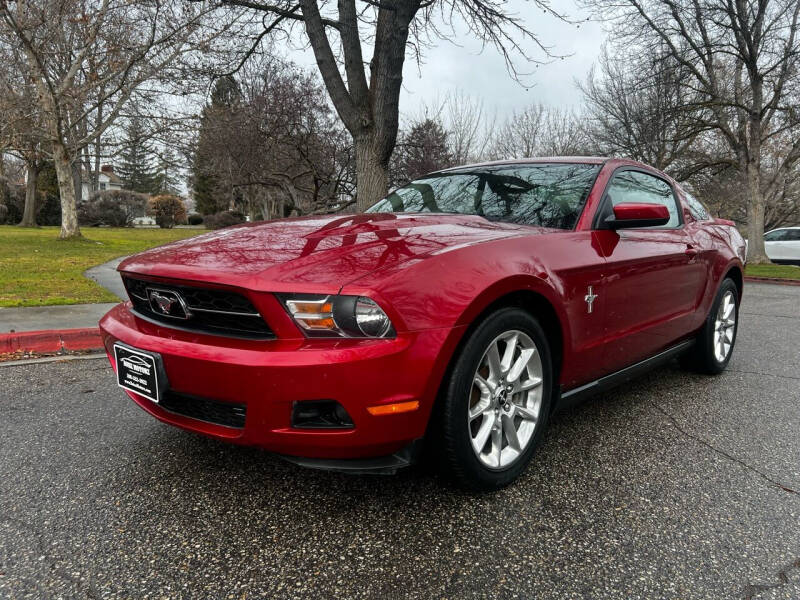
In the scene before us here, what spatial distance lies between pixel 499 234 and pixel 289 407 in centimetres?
115

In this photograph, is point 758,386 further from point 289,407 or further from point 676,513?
point 289,407

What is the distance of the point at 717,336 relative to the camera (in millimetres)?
3945

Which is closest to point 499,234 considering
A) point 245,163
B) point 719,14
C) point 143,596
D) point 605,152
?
point 143,596

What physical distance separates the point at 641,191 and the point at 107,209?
34.4 m

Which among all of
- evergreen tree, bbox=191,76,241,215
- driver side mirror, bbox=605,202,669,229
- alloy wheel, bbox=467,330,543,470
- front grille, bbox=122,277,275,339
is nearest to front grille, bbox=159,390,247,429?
front grille, bbox=122,277,275,339

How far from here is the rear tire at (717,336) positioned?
3.79 metres

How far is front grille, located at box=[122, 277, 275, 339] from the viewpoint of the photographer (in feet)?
6.12

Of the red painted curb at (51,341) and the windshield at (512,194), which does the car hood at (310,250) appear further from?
the red painted curb at (51,341)

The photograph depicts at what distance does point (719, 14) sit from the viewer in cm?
1507

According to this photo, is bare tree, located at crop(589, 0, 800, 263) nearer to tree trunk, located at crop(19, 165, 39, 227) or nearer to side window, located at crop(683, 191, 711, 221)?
side window, located at crop(683, 191, 711, 221)

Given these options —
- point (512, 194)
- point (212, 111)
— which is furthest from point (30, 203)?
point (512, 194)

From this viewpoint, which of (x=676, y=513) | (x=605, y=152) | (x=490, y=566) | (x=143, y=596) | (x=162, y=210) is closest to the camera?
(x=143, y=596)

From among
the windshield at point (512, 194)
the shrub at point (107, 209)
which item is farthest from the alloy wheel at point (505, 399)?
the shrub at point (107, 209)

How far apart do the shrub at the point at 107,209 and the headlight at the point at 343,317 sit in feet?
→ 112
